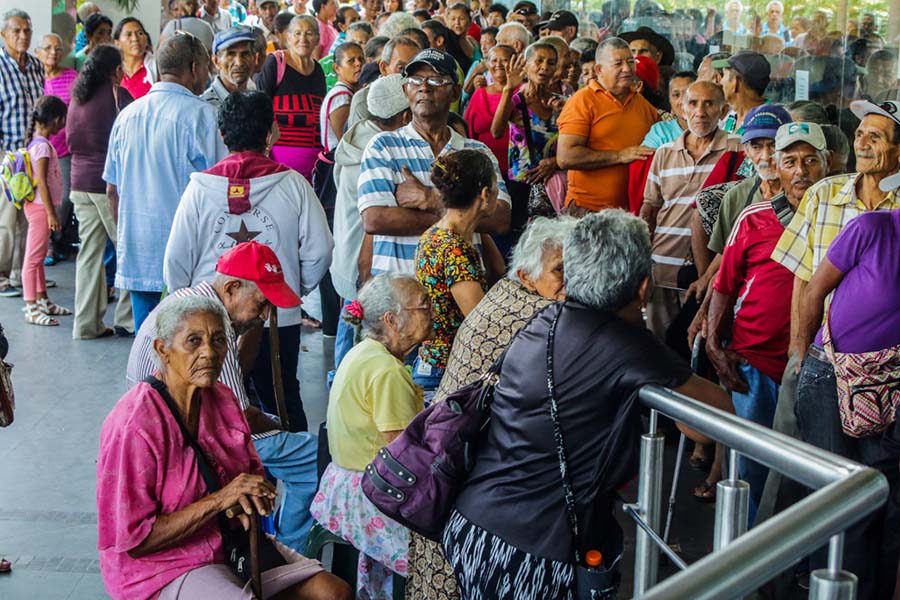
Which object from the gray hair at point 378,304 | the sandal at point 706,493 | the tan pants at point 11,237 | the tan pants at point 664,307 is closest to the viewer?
the gray hair at point 378,304

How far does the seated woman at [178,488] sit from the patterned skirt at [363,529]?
23 centimetres

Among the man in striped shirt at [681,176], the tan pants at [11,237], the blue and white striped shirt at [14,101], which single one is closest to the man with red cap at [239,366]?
the man in striped shirt at [681,176]

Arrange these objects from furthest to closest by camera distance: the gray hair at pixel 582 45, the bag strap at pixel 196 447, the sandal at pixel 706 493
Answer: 1. the gray hair at pixel 582 45
2. the sandal at pixel 706 493
3. the bag strap at pixel 196 447

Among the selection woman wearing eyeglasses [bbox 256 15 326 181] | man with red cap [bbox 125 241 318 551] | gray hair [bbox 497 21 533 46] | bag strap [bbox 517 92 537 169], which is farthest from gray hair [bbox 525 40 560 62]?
man with red cap [bbox 125 241 318 551]

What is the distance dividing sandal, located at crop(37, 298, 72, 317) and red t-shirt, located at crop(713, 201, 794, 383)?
17.7 feet

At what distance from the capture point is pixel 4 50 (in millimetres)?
9688

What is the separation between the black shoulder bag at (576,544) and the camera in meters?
2.70

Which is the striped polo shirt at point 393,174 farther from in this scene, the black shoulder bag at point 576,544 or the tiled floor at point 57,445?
the black shoulder bag at point 576,544

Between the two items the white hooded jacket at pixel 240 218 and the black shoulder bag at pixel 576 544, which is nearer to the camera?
the black shoulder bag at pixel 576 544

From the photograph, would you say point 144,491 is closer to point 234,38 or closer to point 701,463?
point 701,463

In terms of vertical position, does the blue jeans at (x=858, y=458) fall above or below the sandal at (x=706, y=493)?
above

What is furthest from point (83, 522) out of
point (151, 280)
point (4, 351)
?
point (151, 280)

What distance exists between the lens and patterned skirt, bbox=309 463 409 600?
3631 mm

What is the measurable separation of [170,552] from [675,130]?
12.6ft
